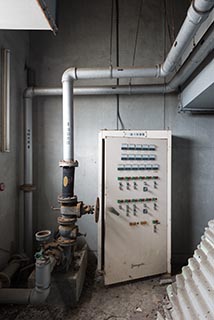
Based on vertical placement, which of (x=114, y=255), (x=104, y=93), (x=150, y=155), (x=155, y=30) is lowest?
(x=114, y=255)

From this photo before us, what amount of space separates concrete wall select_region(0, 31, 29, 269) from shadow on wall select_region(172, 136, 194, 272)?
1.78 meters

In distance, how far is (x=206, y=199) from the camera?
2.54 meters

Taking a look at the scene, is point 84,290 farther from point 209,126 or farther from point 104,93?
point 209,126

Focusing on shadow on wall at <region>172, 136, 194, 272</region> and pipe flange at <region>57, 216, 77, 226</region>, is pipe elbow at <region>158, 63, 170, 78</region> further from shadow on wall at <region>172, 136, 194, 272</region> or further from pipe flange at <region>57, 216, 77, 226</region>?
pipe flange at <region>57, 216, 77, 226</region>

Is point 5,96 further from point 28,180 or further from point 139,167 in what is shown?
point 139,167

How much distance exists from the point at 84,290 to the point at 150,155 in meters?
1.45

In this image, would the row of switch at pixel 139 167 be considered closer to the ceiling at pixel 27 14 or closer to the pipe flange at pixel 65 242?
the pipe flange at pixel 65 242

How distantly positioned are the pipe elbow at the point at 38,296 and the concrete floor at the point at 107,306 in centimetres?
15

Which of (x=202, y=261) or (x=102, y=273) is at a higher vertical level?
(x=202, y=261)

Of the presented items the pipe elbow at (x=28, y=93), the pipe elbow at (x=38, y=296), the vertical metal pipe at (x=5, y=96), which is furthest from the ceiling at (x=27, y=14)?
the pipe elbow at (x=38, y=296)

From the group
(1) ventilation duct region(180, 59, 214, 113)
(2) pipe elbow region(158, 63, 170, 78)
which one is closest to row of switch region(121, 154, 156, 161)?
(1) ventilation duct region(180, 59, 214, 113)

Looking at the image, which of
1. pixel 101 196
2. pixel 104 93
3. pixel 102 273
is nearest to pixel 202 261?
pixel 101 196

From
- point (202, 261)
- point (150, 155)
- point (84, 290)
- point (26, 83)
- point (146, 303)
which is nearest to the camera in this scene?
point (202, 261)

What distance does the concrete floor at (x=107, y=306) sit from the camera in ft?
5.64
